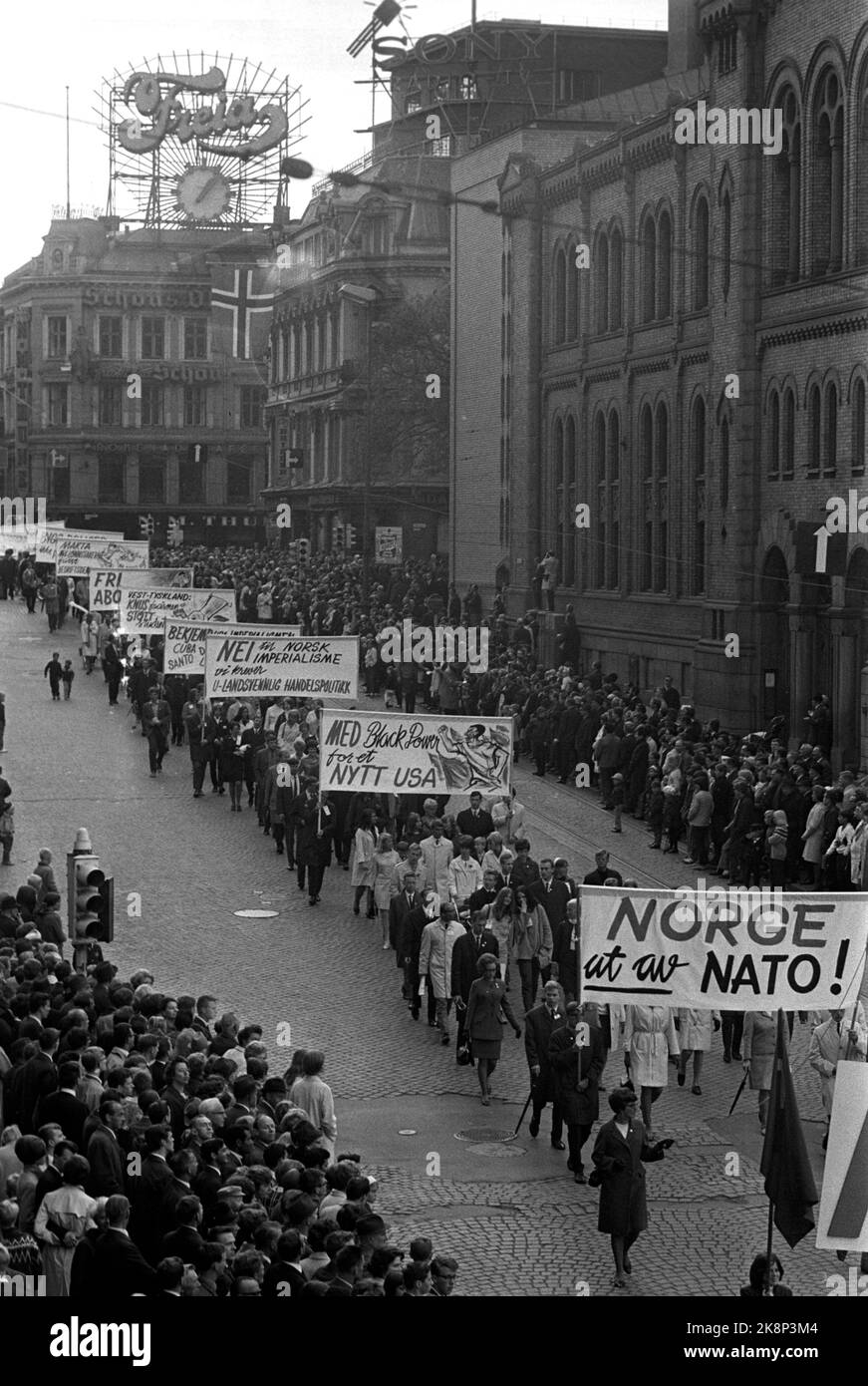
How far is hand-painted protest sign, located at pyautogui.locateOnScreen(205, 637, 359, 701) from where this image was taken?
3409 cm

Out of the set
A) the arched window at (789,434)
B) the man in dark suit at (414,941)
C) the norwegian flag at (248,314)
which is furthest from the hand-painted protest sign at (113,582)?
the man in dark suit at (414,941)

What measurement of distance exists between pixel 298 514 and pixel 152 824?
6111 centimetres

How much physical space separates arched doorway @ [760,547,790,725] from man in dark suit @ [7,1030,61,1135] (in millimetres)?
26109

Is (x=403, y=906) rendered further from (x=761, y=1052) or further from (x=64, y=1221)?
(x=64, y=1221)

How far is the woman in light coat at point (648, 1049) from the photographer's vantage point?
17734mm

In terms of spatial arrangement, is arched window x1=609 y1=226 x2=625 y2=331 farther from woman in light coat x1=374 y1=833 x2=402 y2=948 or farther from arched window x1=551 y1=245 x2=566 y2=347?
woman in light coat x1=374 y1=833 x2=402 y2=948

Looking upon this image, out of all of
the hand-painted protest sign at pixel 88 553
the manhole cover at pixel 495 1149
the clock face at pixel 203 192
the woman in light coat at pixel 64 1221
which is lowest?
the manhole cover at pixel 495 1149

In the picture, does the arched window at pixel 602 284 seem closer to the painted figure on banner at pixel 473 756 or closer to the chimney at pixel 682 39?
the chimney at pixel 682 39

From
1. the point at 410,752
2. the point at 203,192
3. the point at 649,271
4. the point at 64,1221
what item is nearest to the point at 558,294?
the point at 649,271

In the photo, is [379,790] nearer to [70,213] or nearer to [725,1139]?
[725,1139]

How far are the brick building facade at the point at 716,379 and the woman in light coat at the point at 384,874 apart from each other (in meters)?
11.8

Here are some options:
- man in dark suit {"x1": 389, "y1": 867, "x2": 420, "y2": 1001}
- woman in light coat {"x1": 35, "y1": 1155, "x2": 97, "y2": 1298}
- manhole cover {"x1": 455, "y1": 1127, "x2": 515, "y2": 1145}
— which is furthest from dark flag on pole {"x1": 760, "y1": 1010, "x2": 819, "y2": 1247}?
man in dark suit {"x1": 389, "y1": 867, "x2": 420, "y2": 1001}

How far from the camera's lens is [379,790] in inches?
1052

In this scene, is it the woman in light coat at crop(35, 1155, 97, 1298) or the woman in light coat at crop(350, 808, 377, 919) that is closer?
the woman in light coat at crop(35, 1155, 97, 1298)
